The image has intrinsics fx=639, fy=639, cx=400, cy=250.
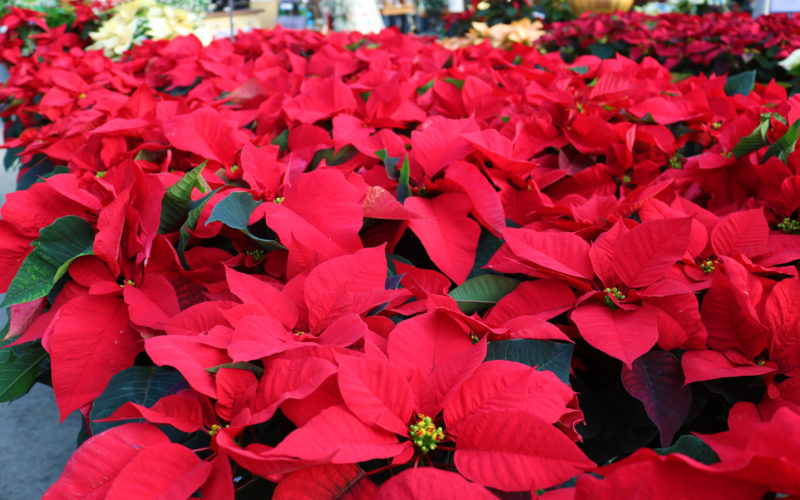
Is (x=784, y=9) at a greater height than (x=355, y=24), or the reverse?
(x=784, y=9)

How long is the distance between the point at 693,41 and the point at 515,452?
2.67m

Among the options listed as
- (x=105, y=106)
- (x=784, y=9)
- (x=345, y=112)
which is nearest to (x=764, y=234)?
(x=345, y=112)

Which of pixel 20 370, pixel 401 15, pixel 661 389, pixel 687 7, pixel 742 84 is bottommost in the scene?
pixel 401 15

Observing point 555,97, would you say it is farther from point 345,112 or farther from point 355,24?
point 355,24

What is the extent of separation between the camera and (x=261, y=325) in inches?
20.3

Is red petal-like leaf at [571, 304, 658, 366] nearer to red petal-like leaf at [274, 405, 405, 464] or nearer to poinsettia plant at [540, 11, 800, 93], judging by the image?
red petal-like leaf at [274, 405, 405, 464]

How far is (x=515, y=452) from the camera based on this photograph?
0.41 m

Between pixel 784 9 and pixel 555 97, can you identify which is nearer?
pixel 555 97

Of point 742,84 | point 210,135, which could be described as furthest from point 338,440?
point 742,84

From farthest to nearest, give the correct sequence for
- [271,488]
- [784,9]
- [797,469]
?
1. [784,9]
2. [271,488]
3. [797,469]

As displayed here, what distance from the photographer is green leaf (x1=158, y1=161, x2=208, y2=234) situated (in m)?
0.70

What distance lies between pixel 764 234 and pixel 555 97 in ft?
1.48

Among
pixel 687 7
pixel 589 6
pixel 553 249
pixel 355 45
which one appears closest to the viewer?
pixel 553 249

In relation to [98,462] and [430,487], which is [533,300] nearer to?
[430,487]
